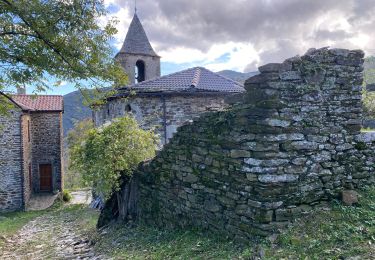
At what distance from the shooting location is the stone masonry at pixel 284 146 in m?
4.59

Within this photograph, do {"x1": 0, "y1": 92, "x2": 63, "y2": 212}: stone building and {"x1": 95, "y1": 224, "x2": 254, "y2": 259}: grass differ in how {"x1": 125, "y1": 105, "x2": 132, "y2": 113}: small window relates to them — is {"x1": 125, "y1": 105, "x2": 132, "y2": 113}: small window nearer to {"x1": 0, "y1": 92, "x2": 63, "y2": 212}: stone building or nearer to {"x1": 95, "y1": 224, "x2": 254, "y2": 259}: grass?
{"x1": 95, "y1": 224, "x2": 254, "y2": 259}: grass

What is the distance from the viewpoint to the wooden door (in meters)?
21.0

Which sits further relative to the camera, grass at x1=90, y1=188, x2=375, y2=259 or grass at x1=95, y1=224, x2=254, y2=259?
grass at x1=95, y1=224, x2=254, y2=259

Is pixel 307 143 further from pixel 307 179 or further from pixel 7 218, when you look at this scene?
pixel 7 218

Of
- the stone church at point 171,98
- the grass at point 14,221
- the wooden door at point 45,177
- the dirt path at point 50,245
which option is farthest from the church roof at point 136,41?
the dirt path at point 50,245

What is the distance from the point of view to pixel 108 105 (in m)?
15.3

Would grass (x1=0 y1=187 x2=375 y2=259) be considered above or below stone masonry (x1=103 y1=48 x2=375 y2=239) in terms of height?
below

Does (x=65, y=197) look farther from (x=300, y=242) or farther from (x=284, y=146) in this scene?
(x=300, y=242)

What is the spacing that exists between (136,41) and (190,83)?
362 inches

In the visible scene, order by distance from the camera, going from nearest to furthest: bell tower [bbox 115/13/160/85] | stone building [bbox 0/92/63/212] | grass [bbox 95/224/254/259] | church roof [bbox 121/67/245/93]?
grass [bbox 95/224/254/259] → church roof [bbox 121/67/245/93] → stone building [bbox 0/92/63/212] → bell tower [bbox 115/13/160/85]

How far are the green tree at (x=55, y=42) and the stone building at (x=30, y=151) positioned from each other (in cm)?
1114

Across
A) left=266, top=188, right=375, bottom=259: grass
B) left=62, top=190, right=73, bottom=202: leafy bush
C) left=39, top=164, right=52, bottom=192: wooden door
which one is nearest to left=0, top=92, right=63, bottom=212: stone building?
left=39, top=164, right=52, bottom=192: wooden door

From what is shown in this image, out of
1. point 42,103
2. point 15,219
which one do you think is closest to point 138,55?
point 42,103

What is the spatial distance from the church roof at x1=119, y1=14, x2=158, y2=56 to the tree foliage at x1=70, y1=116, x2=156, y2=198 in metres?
12.8
